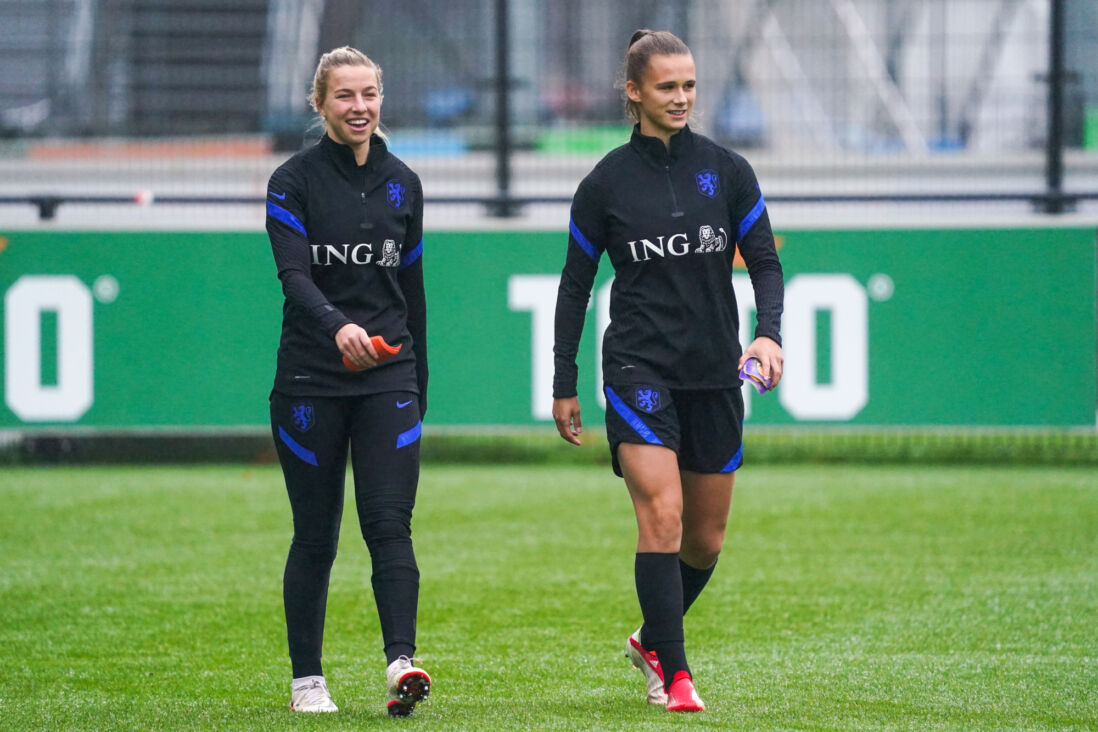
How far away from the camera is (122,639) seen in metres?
5.54

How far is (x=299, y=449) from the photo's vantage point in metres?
Result: 4.28

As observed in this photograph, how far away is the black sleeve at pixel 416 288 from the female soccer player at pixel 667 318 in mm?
386

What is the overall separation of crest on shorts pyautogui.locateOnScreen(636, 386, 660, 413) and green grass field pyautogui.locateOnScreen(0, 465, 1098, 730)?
0.80m

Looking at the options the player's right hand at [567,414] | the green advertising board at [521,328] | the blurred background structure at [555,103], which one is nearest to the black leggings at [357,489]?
the player's right hand at [567,414]

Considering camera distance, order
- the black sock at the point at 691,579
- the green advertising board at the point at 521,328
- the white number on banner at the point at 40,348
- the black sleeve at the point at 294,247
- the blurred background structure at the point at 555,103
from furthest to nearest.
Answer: the blurred background structure at the point at 555,103
the white number on banner at the point at 40,348
the green advertising board at the point at 521,328
the black sock at the point at 691,579
the black sleeve at the point at 294,247

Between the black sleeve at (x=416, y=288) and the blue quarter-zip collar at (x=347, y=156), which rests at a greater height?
the blue quarter-zip collar at (x=347, y=156)

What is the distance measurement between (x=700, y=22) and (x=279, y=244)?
26.1 feet

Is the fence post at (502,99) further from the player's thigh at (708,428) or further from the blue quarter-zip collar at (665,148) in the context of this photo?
the player's thigh at (708,428)

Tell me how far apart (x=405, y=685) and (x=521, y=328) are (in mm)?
6571

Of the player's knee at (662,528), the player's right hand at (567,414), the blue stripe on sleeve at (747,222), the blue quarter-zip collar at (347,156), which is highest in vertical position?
the blue quarter-zip collar at (347,156)

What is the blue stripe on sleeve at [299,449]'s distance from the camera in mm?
4273

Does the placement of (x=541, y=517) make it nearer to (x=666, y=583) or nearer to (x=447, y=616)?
(x=447, y=616)

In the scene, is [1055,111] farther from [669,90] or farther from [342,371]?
[342,371]

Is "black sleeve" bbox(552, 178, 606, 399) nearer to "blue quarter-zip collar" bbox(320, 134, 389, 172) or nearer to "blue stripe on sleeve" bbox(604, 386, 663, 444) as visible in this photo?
"blue stripe on sleeve" bbox(604, 386, 663, 444)
